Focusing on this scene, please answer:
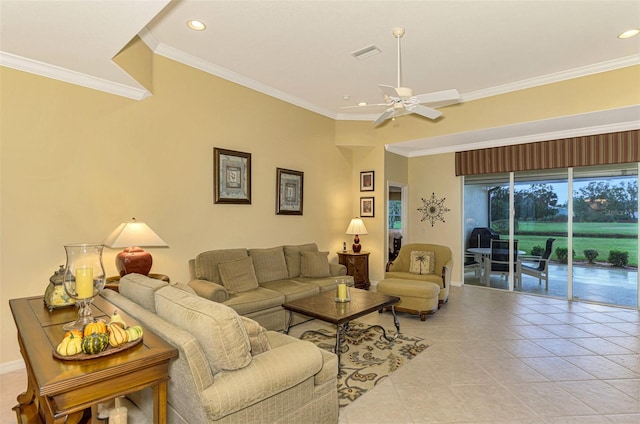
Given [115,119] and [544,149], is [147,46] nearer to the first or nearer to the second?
[115,119]

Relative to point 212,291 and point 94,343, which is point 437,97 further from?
point 94,343

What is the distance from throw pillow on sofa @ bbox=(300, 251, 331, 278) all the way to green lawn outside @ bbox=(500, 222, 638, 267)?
390 cm

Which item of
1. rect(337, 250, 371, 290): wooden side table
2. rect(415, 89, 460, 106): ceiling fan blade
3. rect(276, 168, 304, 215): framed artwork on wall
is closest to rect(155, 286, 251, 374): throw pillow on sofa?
rect(415, 89, 460, 106): ceiling fan blade

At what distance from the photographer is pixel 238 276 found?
162 inches

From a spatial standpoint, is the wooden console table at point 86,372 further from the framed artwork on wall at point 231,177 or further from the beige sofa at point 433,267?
the beige sofa at point 433,267

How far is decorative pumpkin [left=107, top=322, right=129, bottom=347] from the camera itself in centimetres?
153

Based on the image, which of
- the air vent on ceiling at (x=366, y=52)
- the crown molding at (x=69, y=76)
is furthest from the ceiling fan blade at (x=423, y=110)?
the crown molding at (x=69, y=76)

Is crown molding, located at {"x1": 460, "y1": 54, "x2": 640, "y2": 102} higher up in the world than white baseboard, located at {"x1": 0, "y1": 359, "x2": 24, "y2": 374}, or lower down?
higher up

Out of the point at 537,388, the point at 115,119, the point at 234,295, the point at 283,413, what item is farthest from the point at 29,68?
the point at 537,388

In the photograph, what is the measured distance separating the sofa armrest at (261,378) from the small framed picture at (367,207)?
15.7 ft

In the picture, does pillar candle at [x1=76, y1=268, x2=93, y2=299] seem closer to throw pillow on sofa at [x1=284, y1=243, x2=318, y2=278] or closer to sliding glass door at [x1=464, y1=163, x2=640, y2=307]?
throw pillow on sofa at [x1=284, y1=243, x2=318, y2=278]

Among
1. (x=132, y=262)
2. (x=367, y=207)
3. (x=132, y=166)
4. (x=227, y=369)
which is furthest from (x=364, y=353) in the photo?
(x=367, y=207)

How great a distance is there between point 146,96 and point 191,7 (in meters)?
1.19

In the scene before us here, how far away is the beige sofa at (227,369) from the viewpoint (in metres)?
Result: 1.64
